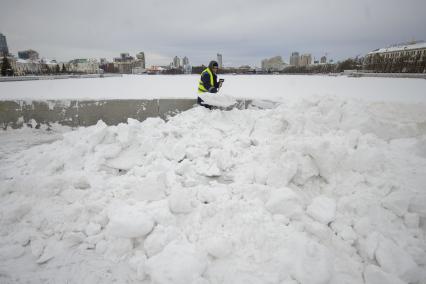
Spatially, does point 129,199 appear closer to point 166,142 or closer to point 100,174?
point 100,174

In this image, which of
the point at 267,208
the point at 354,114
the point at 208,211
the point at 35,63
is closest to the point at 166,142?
the point at 208,211

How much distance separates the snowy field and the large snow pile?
0.01 metres

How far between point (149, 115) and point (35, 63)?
119947 mm

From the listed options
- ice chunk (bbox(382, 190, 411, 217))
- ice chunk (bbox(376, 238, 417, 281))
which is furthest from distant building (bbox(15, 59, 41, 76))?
ice chunk (bbox(376, 238, 417, 281))

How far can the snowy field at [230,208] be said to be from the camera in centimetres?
234

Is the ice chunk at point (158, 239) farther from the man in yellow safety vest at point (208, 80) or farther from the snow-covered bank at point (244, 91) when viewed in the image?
the man in yellow safety vest at point (208, 80)

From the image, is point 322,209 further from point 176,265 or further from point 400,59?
A: point 400,59

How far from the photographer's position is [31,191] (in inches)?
127

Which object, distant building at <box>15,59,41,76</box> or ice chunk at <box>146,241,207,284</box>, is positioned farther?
distant building at <box>15,59,41,76</box>

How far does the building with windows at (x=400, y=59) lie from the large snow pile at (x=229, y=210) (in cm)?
4246

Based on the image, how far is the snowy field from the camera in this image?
2.34m

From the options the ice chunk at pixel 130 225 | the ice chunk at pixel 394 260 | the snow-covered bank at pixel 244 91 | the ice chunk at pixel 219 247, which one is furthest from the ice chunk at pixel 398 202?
the snow-covered bank at pixel 244 91

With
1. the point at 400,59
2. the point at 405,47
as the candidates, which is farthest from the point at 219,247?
the point at 405,47

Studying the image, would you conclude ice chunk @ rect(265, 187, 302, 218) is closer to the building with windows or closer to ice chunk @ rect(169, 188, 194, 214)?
ice chunk @ rect(169, 188, 194, 214)
